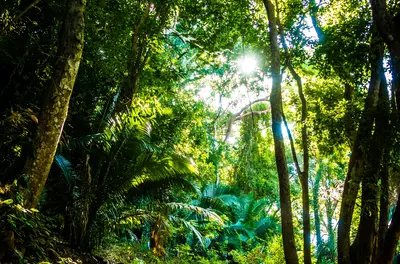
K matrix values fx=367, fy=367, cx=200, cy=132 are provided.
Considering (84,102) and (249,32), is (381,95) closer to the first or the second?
(249,32)

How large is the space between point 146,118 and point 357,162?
13.1 feet

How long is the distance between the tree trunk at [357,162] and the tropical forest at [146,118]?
18mm

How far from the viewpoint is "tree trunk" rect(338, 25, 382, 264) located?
16.3ft

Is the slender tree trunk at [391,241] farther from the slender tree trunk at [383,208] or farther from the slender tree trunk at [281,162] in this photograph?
the slender tree trunk at [281,162]

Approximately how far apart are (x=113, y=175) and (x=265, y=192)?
13974 mm

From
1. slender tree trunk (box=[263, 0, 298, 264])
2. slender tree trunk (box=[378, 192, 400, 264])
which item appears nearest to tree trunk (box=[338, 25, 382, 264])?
slender tree trunk (box=[378, 192, 400, 264])

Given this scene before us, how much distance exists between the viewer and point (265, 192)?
19.4 meters

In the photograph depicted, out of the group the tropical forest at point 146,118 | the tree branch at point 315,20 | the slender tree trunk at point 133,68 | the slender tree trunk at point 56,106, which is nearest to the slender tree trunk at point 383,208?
the tropical forest at point 146,118

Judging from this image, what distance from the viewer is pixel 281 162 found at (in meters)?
5.31

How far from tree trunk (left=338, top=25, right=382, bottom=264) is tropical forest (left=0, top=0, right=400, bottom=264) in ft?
0.06

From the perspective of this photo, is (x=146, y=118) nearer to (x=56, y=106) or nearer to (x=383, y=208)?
(x=56, y=106)

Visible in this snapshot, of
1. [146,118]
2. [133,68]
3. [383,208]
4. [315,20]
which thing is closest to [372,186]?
[383,208]

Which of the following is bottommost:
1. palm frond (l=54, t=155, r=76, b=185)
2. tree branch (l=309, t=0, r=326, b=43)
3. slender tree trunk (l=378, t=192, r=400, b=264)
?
slender tree trunk (l=378, t=192, r=400, b=264)

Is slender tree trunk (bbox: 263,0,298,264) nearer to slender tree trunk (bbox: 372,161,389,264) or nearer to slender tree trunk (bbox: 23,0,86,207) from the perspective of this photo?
slender tree trunk (bbox: 372,161,389,264)
